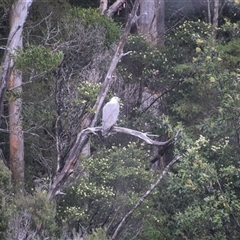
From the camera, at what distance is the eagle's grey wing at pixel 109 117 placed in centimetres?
1008

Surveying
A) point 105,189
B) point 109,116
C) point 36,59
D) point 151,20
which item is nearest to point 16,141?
point 105,189

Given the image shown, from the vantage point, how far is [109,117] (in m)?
10.5

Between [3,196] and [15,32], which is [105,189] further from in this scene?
[15,32]

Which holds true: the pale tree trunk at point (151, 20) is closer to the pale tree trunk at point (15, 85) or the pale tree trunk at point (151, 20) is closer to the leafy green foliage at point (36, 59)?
the pale tree trunk at point (15, 85)

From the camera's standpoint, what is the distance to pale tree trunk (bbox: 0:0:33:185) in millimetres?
11321

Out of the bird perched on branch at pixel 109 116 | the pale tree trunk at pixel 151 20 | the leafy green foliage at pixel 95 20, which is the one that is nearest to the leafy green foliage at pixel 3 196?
the bird perched on branch at pixel 109 116

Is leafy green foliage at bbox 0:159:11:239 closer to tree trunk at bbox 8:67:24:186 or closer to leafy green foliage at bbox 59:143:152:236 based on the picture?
leafy green foliage at bbox 59:143:152:236

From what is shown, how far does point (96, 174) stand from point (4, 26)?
13.6ft

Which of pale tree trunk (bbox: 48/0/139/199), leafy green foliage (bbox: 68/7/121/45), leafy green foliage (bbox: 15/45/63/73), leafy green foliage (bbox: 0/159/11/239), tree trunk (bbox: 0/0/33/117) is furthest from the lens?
leafy green foliage (bbox: 68/7/121/45)

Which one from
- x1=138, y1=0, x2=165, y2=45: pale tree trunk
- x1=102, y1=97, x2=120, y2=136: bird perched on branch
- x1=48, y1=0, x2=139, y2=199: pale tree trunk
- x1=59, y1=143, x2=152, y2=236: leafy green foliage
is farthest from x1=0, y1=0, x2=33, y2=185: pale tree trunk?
x1=138, y1=0, x2=165, y2=45: pale tree trunk

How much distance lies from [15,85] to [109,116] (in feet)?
11.4

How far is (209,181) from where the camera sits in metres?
10.1

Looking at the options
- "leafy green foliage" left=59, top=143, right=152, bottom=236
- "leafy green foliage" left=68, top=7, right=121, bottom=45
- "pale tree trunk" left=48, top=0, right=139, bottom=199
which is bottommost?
"leafy green foliage" left=59, top=143, right=152, bottom=236

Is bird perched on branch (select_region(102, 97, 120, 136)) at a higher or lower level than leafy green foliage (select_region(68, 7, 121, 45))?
lower
